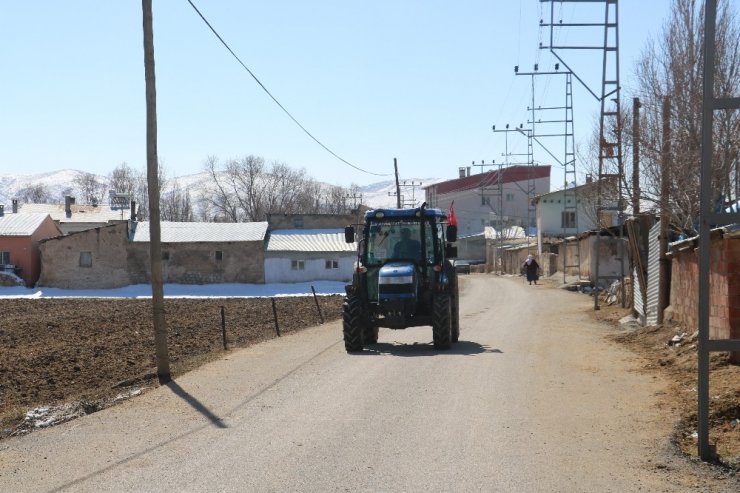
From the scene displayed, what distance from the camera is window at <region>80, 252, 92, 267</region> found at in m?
60.0

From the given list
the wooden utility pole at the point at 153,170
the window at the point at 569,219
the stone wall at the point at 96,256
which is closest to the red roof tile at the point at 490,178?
the window at the point at 569,219

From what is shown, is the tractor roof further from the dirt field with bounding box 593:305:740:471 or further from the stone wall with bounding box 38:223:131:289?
the stone wall with bounding box 38:223:131:289

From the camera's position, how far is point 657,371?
14.2m

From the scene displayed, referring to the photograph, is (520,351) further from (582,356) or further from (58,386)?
(58,386)

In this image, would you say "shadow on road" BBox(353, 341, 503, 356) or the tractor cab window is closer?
"shadow on road" BBox(353, 341, 503, 356)

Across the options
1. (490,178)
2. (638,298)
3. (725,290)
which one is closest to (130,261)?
(638,298)

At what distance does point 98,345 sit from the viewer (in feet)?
75.2

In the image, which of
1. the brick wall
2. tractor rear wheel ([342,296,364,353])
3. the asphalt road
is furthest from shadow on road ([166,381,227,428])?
the brick wall

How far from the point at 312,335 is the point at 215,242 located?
127 ft

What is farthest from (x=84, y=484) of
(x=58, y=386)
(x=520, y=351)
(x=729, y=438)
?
(x=520, y=351)

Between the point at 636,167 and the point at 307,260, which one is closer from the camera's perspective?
the point at 636,167

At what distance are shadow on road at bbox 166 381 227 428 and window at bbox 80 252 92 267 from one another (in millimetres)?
48676

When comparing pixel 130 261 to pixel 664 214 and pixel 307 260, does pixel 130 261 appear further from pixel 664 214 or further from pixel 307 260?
pixel 664 214

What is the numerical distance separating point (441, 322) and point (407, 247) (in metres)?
2.10
